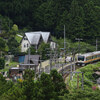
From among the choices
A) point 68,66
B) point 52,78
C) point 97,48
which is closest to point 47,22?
point 97,48

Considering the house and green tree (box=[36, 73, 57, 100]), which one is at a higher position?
the house

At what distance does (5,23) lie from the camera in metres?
50.1

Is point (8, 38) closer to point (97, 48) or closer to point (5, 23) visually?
point (5, 23)

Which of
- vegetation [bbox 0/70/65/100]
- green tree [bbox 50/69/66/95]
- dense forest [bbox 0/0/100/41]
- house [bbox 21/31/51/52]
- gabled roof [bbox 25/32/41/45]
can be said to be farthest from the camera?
dense forest [bbox 0/0/100/41]

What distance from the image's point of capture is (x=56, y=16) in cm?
5475

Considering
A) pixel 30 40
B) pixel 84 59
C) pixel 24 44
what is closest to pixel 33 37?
pixel 30 40

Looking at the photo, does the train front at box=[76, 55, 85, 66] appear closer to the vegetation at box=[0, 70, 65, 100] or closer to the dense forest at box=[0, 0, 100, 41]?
the dense forest at box=[0, 0, 100, 41]

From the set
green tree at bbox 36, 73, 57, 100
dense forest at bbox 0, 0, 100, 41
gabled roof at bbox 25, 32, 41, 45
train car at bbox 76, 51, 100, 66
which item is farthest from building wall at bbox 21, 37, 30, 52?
green tree at bbox 36, 73, 57, 100

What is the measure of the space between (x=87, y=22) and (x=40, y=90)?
34690 millimetres

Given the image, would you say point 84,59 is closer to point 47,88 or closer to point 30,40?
point 30,40

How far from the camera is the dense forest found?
51906mm

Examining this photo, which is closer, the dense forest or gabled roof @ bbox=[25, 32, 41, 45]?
gabled roof @ bbox=[25, 32, 41, 45]

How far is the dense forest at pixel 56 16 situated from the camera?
170 feet

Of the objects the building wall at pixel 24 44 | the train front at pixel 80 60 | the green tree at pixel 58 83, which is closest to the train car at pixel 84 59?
the train front at pixel 80 60
